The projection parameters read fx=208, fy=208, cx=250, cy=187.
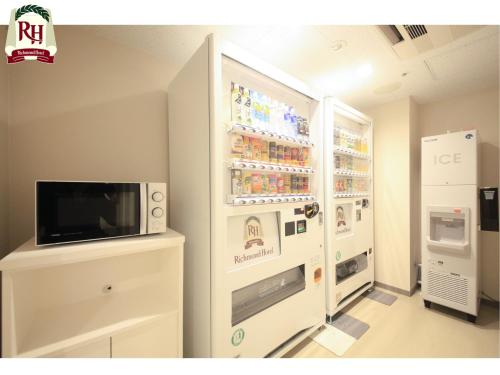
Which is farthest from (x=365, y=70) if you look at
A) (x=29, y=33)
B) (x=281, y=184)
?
(x=29, y=33)

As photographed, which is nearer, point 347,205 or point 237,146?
point 237,146

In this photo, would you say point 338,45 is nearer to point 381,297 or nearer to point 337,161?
point 337,161

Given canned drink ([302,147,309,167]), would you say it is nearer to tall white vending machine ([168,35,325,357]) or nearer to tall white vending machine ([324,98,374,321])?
tall white vending machine ([168,35,325,357])

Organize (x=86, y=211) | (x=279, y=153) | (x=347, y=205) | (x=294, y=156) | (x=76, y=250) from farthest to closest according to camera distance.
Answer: (x=347, y=205)
(x=294, y=156)
(x=279, y=153)
(x=86, y=211)
(x=76, y=250)

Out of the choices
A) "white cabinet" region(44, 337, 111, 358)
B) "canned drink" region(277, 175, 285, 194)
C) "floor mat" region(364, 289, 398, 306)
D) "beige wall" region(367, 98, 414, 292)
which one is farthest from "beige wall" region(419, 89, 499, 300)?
"white cabinet" region(44, 337, 111, 358)

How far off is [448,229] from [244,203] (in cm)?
243

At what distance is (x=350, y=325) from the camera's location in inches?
80.2

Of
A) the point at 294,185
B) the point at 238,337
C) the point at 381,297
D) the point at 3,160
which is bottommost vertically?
the point at 381,297

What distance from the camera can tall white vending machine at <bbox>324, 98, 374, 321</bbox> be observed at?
6.70ft

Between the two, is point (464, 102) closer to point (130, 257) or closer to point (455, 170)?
point (455, 170)

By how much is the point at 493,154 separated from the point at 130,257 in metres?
3.90

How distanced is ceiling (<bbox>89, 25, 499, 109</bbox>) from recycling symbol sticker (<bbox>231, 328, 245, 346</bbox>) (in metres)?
2.09

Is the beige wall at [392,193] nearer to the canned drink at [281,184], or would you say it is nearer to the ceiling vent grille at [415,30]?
the ceiling vent grille at [415,30]

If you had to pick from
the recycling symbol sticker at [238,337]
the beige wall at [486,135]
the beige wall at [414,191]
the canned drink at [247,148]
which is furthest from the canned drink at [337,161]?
the recycling symbol sticker at [238,337]
